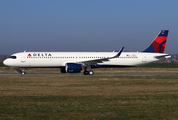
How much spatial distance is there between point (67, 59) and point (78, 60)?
1700 millimetres

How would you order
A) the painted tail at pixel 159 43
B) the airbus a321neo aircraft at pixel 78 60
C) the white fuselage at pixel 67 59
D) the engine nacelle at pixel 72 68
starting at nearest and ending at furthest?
the engine nacelle at pixel 72 68 → the airbus a321neo aircraft at pixel 78 60 → the white fuselage at pixel 67 59 → the painted tail at pixel 159 43

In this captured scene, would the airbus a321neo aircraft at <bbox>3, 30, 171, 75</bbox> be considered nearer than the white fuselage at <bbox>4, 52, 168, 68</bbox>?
Yes

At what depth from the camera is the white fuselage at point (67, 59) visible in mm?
40062

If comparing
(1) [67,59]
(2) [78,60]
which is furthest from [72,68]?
(2) [78,60]

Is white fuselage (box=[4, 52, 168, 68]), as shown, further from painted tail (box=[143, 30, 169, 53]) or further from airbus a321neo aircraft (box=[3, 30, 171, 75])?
painted tail (box=[143, 30, 169, 53])

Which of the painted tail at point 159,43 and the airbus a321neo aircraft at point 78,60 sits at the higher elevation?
the painted tail at point 159,43

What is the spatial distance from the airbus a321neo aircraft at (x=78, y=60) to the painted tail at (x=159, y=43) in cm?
103

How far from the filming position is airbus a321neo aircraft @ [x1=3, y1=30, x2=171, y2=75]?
39906 millimetres

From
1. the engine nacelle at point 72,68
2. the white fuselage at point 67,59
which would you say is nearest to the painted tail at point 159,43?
the white fuselage at point 67,59

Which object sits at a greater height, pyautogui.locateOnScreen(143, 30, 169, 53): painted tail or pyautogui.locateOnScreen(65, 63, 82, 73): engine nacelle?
pyautogui.locateOnScreen(143, 30, 169, 53): painted tail

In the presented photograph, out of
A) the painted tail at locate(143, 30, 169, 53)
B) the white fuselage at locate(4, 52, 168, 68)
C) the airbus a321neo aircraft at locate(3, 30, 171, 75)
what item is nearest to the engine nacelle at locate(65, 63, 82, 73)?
the airbus a321neo aircraft at locate(3, 30, 171, 75)

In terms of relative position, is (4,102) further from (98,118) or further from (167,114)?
(167,114)

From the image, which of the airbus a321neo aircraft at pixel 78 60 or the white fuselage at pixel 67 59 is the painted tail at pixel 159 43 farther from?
the white fuselage at pixel 67 59

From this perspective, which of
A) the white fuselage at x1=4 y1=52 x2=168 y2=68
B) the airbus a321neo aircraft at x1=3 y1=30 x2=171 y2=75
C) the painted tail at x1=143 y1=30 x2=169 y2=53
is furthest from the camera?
the painted tail at x1=143 y1=30 x2=169 y2=53
